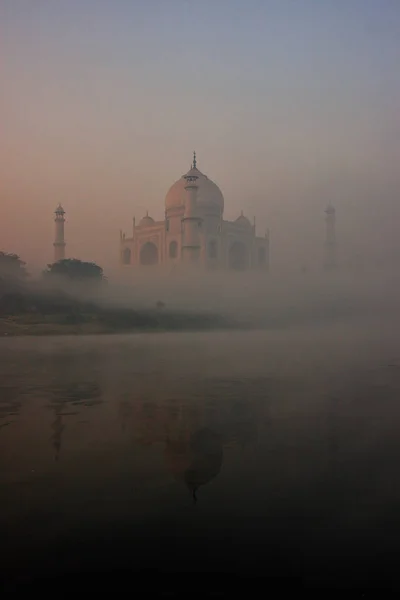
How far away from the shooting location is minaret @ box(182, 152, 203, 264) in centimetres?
2352

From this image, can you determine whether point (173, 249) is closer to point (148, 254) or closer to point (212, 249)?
point (212, 249)

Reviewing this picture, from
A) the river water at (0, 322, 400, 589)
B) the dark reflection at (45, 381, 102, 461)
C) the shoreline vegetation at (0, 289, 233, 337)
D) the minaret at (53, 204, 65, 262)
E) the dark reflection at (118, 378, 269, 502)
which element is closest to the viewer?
the river water at (0, 322, 400, 589)

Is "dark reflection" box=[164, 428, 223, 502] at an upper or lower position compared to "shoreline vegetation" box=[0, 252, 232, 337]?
lower

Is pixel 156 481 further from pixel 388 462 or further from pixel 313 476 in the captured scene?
pixel 388 462

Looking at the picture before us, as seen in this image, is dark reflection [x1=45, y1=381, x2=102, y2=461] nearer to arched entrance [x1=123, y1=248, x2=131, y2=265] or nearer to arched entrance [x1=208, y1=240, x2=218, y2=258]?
arched entrance [x1=208, y1=240, x2=218, y2=258]

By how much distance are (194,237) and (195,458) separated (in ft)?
63.6

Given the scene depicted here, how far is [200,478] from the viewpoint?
4469mm

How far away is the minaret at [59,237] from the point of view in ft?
74.7

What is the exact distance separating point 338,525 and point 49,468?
7.73 ft

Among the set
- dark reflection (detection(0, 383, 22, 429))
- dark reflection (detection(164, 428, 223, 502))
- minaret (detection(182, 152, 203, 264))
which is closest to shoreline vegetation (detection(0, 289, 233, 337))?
minaret (detection(182, 152, 203, 264))

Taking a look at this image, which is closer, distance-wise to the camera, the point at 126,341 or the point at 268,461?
Answer: the point at 268,461

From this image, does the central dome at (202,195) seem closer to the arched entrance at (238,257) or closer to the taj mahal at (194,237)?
the taj mahal at (194,237)

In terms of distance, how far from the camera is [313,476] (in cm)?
449

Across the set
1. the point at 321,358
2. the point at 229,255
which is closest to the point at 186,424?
the point at 321,358
